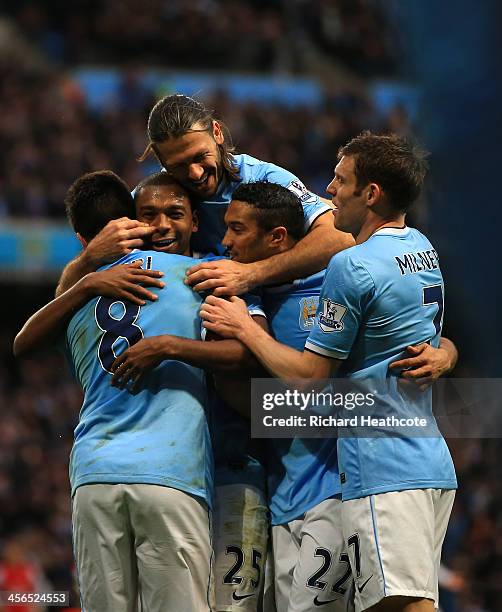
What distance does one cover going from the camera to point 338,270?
412 centimetres

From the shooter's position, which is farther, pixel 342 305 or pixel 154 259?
pixel 154 259

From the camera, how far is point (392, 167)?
4.31 m

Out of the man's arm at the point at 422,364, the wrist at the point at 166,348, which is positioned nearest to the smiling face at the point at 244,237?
the wrist at the point at 166,348

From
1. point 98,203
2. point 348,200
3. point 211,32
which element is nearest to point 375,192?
point 348,200

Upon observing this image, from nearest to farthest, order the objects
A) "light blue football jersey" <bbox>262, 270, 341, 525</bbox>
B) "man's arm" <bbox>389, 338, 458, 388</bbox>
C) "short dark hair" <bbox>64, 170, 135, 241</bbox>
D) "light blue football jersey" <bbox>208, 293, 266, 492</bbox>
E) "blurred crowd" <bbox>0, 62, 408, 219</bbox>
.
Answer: "man's arm" <bbox>389, 338, 458, 388</bbox> → "light blue football jersey" <bbox>262, 270, 341, 525</bbox> → "light blue football jersey" <bbox>208, 293, 266, 492</bbox> → "short dark hair" <bbox>64, 170, 135, 241</bbox> → "blurred crowd" <bbox>0, 62, 408, 219</bbox>

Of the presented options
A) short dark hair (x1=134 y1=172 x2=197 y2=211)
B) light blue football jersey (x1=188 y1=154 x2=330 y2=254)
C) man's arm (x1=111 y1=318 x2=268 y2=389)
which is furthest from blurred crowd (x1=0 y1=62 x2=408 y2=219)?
man's arm (x1=111 y1=318 x2=268 y2=389)

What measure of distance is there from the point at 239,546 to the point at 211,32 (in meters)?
16.4

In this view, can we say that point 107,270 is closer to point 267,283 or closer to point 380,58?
point 267,283

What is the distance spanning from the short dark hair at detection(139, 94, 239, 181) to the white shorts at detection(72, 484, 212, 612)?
1608mm

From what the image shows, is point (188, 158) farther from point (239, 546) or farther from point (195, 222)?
point (239, 546)

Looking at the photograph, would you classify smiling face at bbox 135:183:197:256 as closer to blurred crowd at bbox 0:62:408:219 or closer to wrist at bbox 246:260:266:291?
wrist at bbox 246:260:266:291

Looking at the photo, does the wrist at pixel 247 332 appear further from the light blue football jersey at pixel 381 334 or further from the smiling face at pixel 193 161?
the smiling face at pixel 193 161

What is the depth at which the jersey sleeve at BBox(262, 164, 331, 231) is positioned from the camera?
475cm

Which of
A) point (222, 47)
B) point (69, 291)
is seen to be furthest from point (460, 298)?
point (222, 47)
